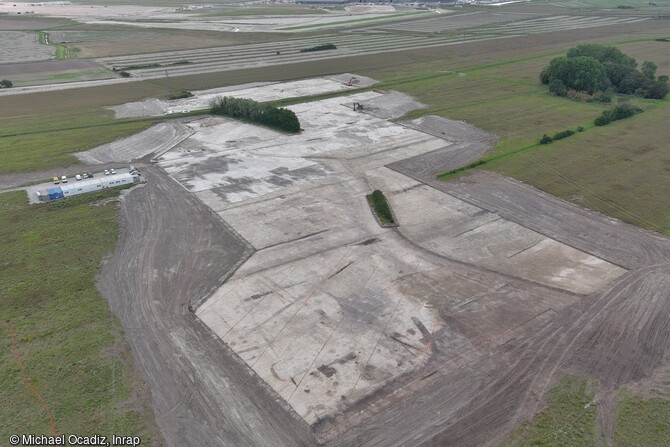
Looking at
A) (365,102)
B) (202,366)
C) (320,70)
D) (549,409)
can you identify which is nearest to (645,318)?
(549,409)

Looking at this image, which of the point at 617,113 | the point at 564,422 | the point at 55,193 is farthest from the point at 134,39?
the point at 564,422

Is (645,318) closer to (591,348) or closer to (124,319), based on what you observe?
(591,348)

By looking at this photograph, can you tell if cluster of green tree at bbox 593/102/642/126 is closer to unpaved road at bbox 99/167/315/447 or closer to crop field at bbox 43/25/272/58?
unpaved road at bbox 99/167/315/447

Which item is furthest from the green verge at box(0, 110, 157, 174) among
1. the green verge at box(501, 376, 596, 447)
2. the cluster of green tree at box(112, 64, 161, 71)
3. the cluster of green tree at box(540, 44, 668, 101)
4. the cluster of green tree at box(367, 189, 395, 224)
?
the cluster of green tree at box(540, 44, 668, 101)

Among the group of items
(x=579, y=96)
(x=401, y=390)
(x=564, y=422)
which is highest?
(x=579, y=96)

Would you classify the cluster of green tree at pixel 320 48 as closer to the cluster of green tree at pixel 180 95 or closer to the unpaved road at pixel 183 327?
the cluster of green tree at pixel 180 95

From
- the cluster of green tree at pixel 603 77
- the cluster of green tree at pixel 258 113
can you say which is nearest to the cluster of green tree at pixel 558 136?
the cluster of green tree at pixel 603 77

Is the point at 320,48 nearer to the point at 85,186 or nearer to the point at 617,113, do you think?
the point at 617,113
